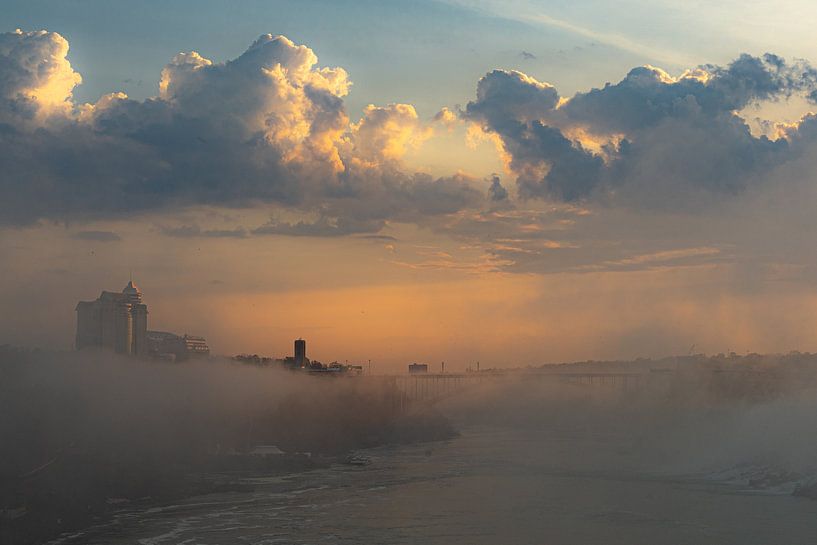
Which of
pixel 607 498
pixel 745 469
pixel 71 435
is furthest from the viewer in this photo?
pixel 745 469

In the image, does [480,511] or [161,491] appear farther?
[161,491]

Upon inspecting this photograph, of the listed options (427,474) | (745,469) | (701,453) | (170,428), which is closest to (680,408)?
(701,453)

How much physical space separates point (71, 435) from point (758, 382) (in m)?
90.5

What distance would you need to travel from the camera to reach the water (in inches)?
2142

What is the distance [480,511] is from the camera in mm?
63250

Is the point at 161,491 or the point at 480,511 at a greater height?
the point at 161,491

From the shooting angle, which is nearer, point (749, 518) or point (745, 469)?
point (749, 518)

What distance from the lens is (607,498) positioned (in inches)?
2744

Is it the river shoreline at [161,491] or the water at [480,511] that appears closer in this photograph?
the river shoreline at [161,491]

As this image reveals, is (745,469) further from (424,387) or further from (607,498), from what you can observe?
(424,387)

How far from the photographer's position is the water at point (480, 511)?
54.4m

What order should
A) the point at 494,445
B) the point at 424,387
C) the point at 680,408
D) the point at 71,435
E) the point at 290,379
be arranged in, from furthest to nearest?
1. the point at 424,387
2. the point at 290,379
3. the point at 680,408
4. the point at 494,445
5. the point at 71,435

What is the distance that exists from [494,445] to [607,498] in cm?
4675

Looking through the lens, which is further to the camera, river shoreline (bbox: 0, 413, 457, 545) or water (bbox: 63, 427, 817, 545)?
water (bbox: 63, 427, 817, 545)
